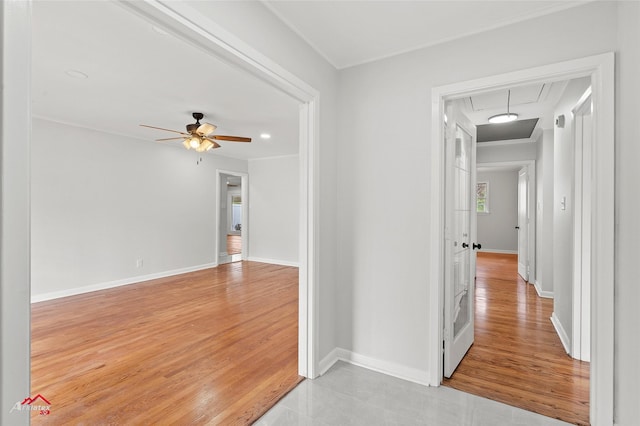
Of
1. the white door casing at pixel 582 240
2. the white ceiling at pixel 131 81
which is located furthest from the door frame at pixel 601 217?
the white ceiling at pixel 131 81

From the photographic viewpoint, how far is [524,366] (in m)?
2.57

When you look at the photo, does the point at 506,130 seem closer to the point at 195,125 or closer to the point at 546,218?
the point at 546,218

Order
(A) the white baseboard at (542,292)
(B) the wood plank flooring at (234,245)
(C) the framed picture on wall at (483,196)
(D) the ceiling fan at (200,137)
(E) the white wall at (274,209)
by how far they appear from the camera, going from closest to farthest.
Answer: (D) the ceiling fan at (200,137) < (A) the white baseboard at (542,292) < (E) the white wall at (274,209) < (C) the framed picture on wall at (483,196) < (B) the wood plank flooring at (234,245)

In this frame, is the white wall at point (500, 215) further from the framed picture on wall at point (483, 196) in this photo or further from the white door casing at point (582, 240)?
the white door casing at point (582, 240)

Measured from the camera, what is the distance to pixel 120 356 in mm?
2754

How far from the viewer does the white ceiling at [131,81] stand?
2.13 m

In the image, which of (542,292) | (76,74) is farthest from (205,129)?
(542,292)

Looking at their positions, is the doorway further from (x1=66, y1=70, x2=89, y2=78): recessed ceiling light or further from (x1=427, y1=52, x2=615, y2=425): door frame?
(x1=66, y1=70, x2=89, y2=78): recessed ceiling light

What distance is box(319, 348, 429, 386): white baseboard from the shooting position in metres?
2.33

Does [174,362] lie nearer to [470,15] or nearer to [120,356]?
[120,356]

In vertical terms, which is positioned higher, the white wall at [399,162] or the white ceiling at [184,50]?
the white ceiling at [184,50]

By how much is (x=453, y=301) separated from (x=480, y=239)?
8.29 m

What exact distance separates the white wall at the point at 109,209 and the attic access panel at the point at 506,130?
18.0ft

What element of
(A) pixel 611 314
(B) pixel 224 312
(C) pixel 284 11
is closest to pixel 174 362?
(B) pixel 224 312
